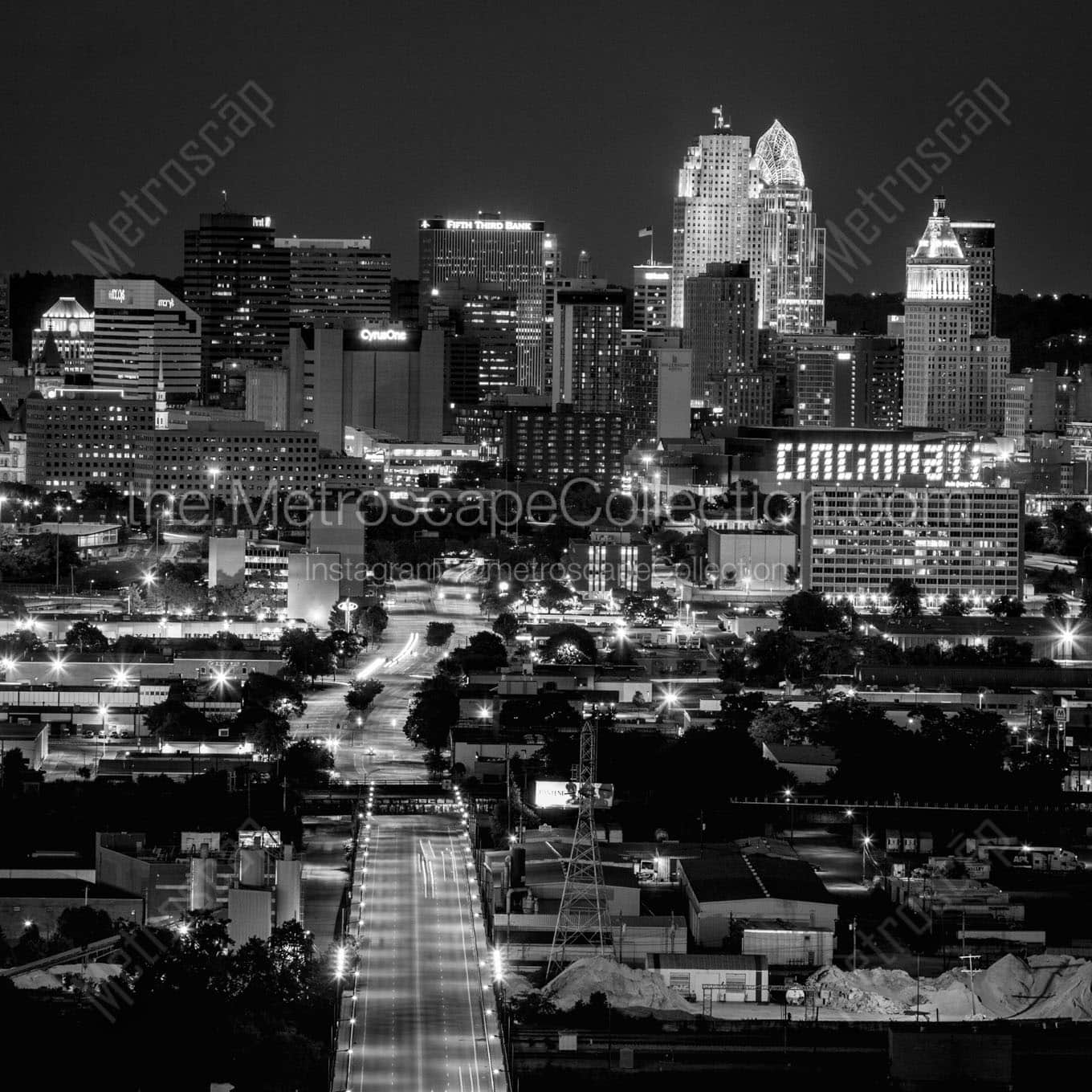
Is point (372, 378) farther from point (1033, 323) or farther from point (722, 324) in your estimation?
point (1033, 323)

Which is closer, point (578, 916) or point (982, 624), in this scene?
point (578, 916)

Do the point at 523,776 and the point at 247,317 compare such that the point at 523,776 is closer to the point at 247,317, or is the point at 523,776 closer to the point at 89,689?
the point at 89,689

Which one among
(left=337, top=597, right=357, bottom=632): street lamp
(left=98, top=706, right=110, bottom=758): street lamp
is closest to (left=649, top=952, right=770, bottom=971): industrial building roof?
(left=98, top=706, right=110, bottom=758): street lamp

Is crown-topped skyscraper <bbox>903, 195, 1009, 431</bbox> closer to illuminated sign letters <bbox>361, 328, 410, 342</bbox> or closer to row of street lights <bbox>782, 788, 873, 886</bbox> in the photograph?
illuminated sign letters <bbox>361, 328, 410, 342</bbox>

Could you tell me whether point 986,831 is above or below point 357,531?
below

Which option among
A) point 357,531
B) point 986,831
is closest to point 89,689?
point 986,831

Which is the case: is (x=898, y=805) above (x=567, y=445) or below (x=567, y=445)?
below

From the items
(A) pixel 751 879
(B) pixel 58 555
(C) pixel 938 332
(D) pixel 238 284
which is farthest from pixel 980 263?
(A) pixel 751 879
